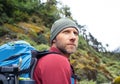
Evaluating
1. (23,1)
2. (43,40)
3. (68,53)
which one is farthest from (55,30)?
(23,1)

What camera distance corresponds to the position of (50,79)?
2.46 m

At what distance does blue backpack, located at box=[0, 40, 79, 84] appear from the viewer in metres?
2.37

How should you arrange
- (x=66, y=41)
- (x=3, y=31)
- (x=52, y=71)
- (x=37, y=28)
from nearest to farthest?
(x=52, y=71)
(x=66, y=41)
(x=3, y=31)
(x=37, y=28)

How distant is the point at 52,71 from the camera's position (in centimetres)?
245

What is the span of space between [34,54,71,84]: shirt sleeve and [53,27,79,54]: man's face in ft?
0.91

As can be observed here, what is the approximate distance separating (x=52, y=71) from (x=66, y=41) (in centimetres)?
41

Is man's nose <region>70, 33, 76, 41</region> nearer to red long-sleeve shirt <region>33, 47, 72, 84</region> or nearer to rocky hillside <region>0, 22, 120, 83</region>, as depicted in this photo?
red long-sleeve shirt <region>33, 47, 72, 84</region>

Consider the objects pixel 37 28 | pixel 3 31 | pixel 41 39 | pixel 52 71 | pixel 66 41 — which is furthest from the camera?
pixel 37 28

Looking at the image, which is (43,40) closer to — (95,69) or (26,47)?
(95,69)

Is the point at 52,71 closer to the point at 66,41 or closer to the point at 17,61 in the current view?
the point at 17,61

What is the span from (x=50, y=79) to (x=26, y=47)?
0.97 feet

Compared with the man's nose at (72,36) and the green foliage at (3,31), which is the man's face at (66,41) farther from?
the green foliage at (3,31)

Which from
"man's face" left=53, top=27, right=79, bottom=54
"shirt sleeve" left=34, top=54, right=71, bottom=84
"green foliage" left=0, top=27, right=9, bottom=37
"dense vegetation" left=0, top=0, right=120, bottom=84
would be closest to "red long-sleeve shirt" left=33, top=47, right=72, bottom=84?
"shirt sleeve" left=34, top=54, right=71, bottom=84

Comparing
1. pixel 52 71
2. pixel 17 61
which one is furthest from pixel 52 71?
pixel 17 61
